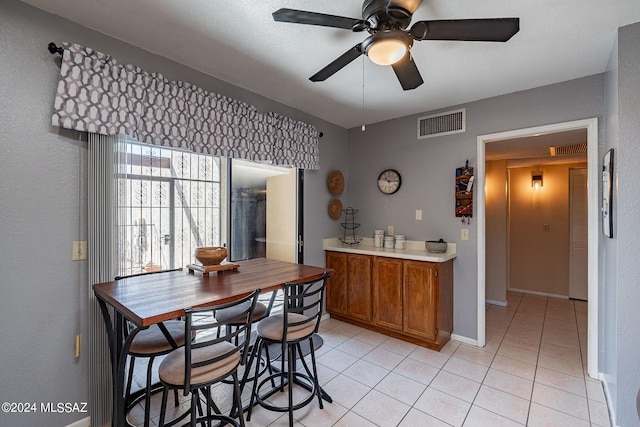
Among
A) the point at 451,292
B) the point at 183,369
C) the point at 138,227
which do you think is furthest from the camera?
the point at 451,292

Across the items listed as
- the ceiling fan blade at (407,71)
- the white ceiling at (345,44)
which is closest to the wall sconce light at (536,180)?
the white ceiling at (345,44)

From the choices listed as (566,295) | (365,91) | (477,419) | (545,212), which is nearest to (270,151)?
(365,91)

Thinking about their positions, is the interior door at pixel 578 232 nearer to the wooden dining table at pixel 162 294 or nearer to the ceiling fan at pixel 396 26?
the ceiling fan at pixel 396 26

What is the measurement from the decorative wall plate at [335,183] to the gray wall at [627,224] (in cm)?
263

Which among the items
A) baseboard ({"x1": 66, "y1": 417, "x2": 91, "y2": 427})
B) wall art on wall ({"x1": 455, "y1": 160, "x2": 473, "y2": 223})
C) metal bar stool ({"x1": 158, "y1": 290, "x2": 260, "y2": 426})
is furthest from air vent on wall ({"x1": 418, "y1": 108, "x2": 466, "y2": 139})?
baseboard ({"x1": 66, "y1": 417, "x2": 91, "y2": 427})

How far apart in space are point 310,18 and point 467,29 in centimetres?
79

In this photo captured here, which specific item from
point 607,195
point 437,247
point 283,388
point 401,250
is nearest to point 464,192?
point 437,247

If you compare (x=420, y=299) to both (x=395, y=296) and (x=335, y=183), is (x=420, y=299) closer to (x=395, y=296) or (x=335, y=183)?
(x=395, y=296)

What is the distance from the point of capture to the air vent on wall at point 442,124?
316cm

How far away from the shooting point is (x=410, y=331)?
3.04m

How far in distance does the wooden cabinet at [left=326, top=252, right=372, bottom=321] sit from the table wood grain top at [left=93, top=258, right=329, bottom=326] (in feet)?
4.02

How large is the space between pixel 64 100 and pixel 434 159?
3.31 m

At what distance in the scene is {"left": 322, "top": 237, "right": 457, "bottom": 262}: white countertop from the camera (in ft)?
9.69

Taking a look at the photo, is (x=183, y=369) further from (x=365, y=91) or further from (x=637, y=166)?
(x=637, y=166)
